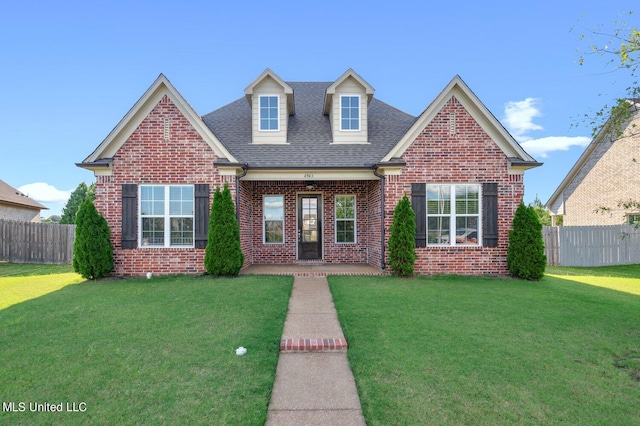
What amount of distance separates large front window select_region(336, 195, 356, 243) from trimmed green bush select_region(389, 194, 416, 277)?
2.86 m

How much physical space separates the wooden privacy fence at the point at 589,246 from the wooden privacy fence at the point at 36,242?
19.8m

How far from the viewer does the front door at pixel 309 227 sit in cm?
1230

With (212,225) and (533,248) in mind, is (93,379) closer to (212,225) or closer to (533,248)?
(212,225)

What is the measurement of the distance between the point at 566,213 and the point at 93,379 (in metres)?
23.4

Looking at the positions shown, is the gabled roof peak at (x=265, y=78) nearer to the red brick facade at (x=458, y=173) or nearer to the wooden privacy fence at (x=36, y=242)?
the red brick facade at (x=458, y=173)

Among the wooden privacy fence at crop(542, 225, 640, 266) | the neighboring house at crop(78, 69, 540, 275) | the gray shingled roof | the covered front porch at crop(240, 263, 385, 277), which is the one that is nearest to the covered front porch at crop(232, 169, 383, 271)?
the covered front porch at crop(240, 263, 385, 277)

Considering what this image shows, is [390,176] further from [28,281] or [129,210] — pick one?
[28,281]

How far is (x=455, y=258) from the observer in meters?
10.0

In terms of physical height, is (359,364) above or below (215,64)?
below

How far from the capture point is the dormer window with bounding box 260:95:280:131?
1161 centimetres

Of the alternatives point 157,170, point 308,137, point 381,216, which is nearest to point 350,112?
point 308,137

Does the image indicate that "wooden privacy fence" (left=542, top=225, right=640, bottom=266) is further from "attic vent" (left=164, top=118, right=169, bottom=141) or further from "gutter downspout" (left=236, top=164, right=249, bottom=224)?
"attic vent" (left=164, top=118, right=169, bottom=141)

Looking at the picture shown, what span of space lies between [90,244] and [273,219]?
547 cm

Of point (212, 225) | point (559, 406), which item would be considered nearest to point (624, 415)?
point (559, 406)
